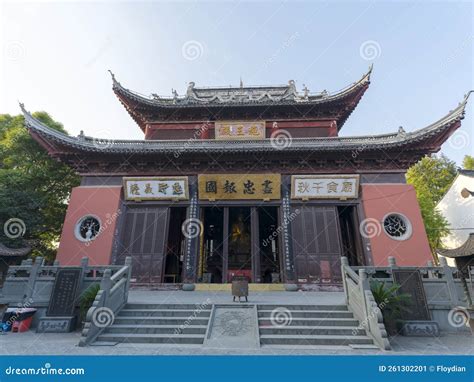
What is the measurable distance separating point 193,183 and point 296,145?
14.6ft

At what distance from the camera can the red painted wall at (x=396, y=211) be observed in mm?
9586

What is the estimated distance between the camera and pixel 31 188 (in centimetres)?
1276

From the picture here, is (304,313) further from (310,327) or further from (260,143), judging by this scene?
(260,143)

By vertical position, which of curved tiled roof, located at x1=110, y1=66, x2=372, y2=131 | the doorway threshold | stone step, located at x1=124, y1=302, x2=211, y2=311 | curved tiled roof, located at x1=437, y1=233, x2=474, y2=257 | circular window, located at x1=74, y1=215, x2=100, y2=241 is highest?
curved tiled roof, located at x1=110, y1=66, x2=372, y2=131

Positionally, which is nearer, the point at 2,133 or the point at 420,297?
the point at 420,297

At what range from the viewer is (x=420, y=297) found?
6367 mm

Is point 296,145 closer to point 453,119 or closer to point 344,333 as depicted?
point 453,119

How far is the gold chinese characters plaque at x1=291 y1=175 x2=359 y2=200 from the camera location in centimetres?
1070

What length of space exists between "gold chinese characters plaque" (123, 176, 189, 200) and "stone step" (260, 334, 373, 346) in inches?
275

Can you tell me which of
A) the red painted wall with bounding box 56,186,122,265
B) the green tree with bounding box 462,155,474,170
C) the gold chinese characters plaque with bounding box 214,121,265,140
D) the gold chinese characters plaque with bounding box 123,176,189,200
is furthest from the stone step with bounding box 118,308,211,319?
the green tree with bounding box 462,155,474,170

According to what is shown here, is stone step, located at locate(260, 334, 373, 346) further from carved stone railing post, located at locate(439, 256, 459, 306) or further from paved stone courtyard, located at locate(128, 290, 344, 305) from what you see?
carved stone railing post, located at locate(439, 256, 459, 306)

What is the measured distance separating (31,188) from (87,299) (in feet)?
30.9

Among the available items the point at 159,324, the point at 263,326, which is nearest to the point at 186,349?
the point at 159,324
